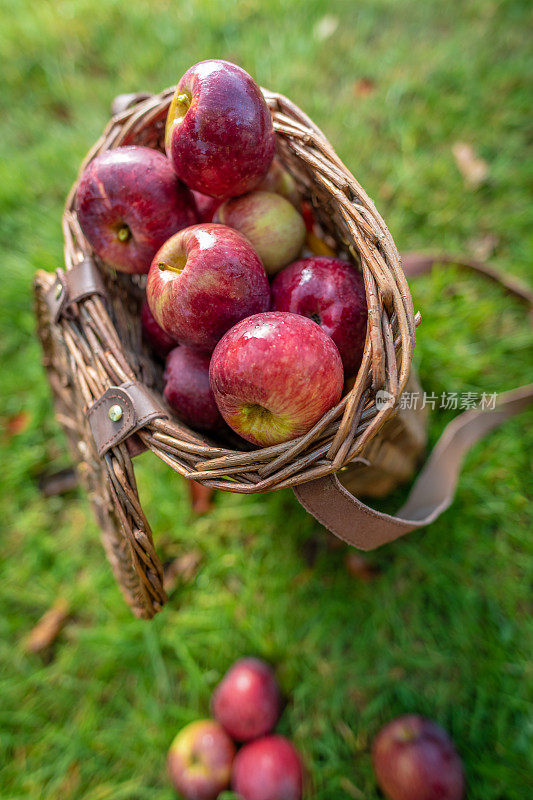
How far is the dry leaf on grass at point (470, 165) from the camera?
248 cm

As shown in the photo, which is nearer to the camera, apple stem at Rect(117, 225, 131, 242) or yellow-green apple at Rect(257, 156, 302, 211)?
apple stem at Rect(117, 225, 131, 242)

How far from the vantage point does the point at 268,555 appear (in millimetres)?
2004

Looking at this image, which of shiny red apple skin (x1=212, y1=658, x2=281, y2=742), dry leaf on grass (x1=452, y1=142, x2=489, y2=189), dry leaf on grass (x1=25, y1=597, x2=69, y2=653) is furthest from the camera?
dry leaf on grass (x1=452, y1=142, x2=489, y2=189)

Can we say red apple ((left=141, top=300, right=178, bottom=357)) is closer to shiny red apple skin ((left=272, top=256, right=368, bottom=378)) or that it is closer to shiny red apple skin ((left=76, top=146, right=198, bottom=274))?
shiny red apple skin ((left=76, top=146, right=198, bottom=274))

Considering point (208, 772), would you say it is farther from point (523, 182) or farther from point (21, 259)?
point (523, 182)

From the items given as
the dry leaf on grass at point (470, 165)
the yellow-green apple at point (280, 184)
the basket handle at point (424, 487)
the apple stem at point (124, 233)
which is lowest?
the basket handle at point (424, 487)

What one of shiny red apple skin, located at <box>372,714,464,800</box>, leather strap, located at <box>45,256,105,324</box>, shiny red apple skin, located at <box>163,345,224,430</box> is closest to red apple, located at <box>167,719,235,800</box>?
shiny red apple skin, located at <box>372,714,464,800</box>

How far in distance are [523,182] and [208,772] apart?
263cm

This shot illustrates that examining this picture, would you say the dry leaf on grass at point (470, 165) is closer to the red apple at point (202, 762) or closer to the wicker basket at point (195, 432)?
the wicker basket at point (195, 432)

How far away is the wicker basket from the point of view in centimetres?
107

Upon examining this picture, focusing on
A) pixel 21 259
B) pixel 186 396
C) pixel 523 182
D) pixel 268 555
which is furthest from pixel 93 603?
pixel 523 182

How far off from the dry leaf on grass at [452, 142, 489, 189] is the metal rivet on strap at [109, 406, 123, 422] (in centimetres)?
206

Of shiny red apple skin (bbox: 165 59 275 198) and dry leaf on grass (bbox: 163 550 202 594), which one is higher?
shiny red apple skin (bbox: 165 59 275 198)

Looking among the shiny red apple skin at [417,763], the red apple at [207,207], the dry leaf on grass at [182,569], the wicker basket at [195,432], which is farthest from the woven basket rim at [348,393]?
the shiny red apple skin at [417,763]
